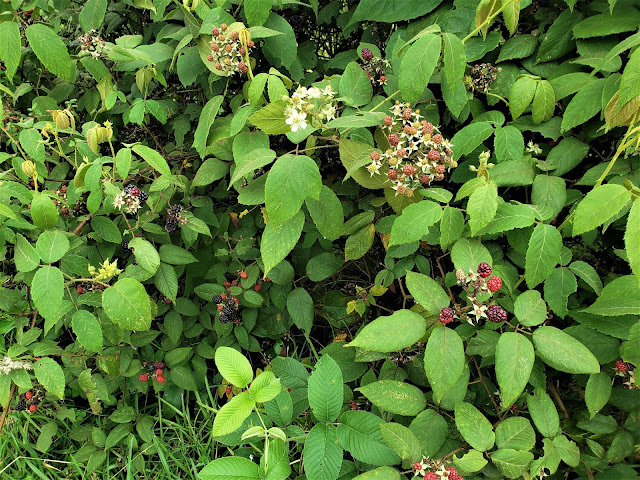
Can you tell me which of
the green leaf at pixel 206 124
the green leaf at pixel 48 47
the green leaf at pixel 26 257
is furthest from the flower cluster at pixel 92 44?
the green leaf at pixel 26 257

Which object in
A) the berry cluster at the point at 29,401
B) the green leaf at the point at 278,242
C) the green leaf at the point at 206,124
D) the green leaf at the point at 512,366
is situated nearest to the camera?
the green leaf at the point at 512,366

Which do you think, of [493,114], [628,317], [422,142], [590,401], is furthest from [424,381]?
[493,114]

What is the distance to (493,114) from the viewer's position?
1484mm

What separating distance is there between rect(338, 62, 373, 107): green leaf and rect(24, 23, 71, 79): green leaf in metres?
0.97

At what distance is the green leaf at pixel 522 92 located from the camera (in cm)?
139

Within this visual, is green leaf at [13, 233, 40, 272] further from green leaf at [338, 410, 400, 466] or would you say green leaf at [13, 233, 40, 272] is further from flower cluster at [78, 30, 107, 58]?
green leaf at [338, 410, 400, 466]

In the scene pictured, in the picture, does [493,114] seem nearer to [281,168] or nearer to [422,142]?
[422,142]

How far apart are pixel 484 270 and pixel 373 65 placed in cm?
86

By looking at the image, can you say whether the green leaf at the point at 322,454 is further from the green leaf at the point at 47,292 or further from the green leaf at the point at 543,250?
the green leaf at the point at 47,292

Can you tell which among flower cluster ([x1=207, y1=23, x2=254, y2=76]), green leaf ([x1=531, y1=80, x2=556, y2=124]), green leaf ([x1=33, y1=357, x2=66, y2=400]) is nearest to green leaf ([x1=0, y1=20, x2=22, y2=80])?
flower cluster ([x1=207, y1=23, x2=254, y2=76])

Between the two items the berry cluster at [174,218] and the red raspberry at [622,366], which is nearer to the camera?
the red raspberry at [622,366]

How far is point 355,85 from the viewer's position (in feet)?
4.83

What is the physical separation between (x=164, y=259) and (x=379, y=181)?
862mm

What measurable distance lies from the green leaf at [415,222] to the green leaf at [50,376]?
1185mm
